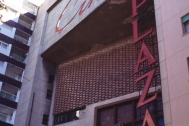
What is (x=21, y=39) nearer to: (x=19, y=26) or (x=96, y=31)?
(x=19, y=26)

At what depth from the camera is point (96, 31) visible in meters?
30.0

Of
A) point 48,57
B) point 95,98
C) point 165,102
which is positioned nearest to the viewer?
point 165,102

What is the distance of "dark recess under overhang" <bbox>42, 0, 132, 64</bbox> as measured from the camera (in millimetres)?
27247

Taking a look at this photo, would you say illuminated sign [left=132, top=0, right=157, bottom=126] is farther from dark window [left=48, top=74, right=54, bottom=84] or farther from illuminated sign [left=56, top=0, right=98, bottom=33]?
dark window [left=48, top=74, right=54, bottom=84]

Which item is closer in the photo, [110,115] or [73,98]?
[110,115]

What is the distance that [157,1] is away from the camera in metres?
21.5

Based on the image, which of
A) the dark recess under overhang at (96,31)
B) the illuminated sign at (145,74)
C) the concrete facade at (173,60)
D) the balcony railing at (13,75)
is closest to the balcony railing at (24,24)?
the balcony railing at (13,75)

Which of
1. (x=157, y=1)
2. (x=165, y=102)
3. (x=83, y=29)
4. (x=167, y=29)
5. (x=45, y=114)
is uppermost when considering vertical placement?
(x=83, y=29)

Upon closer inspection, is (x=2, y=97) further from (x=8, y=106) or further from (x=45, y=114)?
(x=45, y=114)

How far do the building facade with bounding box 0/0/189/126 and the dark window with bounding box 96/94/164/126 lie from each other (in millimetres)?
72

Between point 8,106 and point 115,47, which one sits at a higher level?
point 115,47

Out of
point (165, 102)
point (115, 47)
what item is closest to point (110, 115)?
point (115, 47)

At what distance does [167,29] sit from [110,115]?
9.74 metres

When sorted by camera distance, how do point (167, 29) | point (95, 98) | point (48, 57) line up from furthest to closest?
point (48, 57), point (95, 98), point (167, 29)
